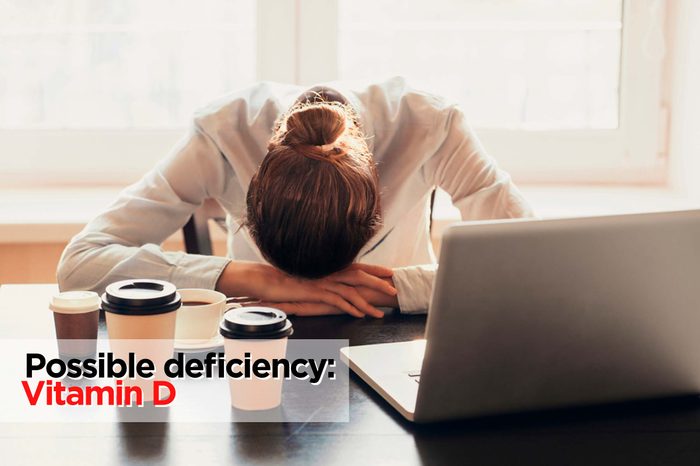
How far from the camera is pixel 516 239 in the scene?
87 centimetres

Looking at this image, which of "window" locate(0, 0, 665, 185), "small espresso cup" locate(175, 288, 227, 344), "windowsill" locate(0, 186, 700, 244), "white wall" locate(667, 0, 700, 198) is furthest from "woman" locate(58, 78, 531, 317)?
"white wall" locate(667, 0, 700, 198)

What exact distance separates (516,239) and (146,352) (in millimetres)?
427

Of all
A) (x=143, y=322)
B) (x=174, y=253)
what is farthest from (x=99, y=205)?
(x=143, y=322)

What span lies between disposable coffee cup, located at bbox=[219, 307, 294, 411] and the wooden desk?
4 centimetres

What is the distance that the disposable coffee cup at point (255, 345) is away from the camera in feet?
3.16

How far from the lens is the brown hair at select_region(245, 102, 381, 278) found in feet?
4.01

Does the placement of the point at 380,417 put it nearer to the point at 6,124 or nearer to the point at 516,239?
the point at 516,239

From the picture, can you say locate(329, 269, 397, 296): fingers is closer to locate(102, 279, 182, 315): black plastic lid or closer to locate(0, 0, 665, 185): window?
locate(102, 279, 182, 315): black plastic lid

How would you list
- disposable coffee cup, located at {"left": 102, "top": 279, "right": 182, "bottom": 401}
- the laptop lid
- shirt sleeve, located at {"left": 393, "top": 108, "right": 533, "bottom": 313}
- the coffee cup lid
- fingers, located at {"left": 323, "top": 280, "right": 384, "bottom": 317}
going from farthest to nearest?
shirt sleeve, located at {"left": 393, "top": 108, "right": 533, "bottom": 313} < fingers, located at {"left": 323, "top": 280, "right": 384, "bottom": 317} < the coffee cup lid < disposable coffee cup, located at {"left": 102, "top": 279, "right": 182, "bottom": 401} < the laptop lid

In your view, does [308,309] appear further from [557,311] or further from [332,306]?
[557,311]

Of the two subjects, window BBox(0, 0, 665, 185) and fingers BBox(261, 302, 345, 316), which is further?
window BBox(0, 0, 665, 185)

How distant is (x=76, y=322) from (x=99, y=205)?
1290 mm

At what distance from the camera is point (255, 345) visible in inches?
38.1

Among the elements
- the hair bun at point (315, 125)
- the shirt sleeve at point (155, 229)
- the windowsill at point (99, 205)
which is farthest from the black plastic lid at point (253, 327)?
the windowsill at point (99, 205)
